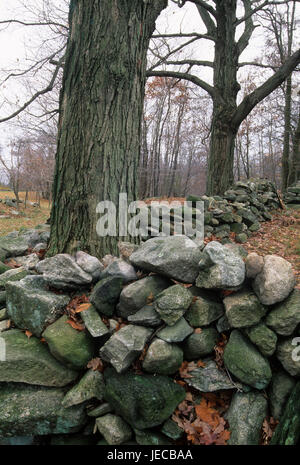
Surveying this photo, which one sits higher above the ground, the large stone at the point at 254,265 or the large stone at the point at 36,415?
the large stone at the point at 254,265

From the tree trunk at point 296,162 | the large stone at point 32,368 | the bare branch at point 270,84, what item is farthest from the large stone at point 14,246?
the tree trunk at point 296,162

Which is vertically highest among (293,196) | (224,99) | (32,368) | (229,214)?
(224,99)

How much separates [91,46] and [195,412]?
11.4 ft

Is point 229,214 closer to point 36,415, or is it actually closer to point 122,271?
point 122,271

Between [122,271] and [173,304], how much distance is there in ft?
1.95

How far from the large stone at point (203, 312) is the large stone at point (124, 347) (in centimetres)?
34

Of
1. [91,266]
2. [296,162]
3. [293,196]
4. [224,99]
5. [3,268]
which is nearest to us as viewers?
[91,266]

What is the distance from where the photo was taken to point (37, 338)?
228 cm

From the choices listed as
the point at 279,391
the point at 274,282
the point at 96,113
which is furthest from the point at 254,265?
the point at 96,113

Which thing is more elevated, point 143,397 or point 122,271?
point 122,271

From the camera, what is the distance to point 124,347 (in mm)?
1988

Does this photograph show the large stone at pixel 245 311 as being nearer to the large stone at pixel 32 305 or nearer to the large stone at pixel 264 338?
the large stone at pixel 264 338

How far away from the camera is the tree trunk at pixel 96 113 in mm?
2869

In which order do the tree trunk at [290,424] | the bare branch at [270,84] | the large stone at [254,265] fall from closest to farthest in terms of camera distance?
1. the tree trunk at [290,424]
2. the large stone at [254,265]
3. the bare branch at [270,84]
